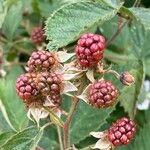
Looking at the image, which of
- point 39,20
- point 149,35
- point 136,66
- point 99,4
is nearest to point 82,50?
point 99,4

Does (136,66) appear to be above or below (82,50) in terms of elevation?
below

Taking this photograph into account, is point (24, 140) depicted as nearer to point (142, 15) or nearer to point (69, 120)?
point (69, 120)

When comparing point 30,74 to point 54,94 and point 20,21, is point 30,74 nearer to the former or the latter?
point 54,94

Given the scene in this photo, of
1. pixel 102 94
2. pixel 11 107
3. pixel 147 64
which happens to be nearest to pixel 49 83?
pixel 102 94

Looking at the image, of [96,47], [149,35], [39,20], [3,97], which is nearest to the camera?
[96,47]

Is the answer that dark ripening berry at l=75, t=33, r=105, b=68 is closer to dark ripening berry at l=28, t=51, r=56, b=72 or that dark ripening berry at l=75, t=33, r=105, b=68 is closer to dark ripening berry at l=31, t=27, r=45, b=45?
dark ripening berry at l=28, t=51, r=56, b=72

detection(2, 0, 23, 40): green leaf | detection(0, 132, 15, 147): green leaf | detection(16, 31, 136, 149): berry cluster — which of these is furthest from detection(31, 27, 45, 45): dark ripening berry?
detection(16, 31, 136, 149): berry cluster
